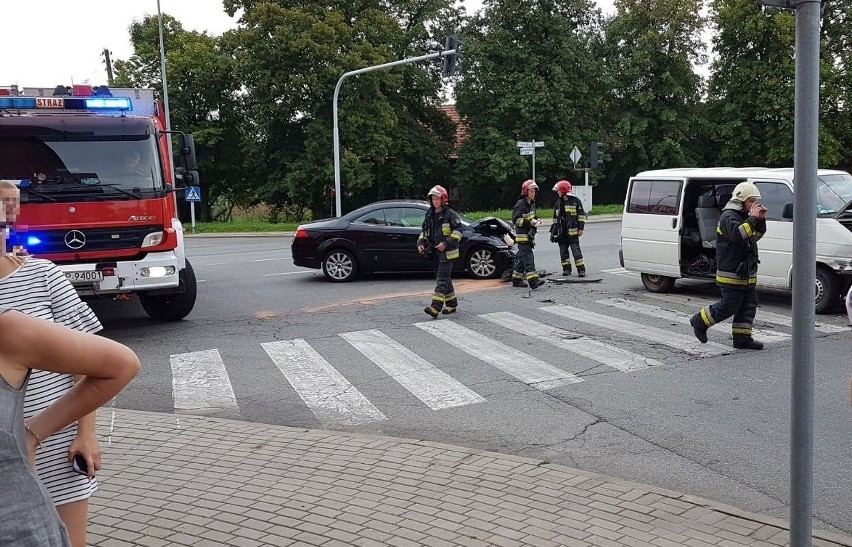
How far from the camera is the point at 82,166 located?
10.2 meters

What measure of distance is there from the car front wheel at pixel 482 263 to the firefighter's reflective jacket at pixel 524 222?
1.44 m

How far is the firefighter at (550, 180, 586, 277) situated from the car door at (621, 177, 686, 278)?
4.46ft

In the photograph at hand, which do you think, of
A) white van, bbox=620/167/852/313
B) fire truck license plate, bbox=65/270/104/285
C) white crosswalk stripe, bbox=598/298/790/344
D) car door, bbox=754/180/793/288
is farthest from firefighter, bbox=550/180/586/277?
fire truck license plate, bbox=65/270/104/285

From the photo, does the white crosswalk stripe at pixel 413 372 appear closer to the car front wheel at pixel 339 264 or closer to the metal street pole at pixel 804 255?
the metal street pole at pixel 804 255

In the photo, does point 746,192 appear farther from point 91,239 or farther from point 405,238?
point 91,239

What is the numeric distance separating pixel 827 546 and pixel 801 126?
2.38m

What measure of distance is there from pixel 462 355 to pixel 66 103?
20.0ft

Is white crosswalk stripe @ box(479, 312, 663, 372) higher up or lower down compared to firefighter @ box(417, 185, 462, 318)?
lower down

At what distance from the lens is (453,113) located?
173 ft

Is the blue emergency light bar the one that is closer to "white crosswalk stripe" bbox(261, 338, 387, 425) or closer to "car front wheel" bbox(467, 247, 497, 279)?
A: "white crosswalk stripe" bbox(261, 338, 387, 425)

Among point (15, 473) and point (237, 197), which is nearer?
point (15, 473)

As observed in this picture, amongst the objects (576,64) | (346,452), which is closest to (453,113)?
(576,64)

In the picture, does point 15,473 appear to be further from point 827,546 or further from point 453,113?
point 453,113

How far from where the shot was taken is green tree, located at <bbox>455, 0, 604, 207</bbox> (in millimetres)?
43688
